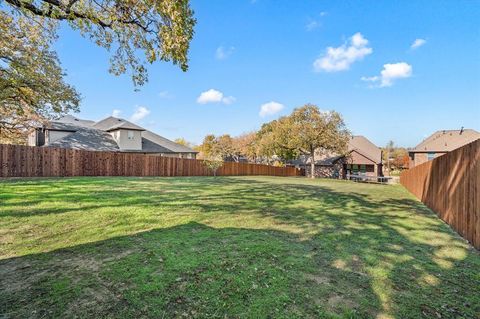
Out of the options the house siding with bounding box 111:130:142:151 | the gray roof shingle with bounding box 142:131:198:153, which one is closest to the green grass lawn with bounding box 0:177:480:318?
the house siding with bounding box 111:130:142:151

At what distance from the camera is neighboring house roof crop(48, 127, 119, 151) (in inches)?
936

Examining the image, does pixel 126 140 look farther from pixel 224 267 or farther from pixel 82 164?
pixel 224 267

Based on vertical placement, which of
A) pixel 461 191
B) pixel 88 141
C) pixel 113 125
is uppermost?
pixel 113 125

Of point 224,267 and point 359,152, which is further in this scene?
point 359,152

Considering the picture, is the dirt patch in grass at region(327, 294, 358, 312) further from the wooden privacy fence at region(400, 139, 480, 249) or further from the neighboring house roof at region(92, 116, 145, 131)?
the neighboring house roof at region(92, 116, 145, 131)

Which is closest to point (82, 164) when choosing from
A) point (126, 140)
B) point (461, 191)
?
point (126, 140)

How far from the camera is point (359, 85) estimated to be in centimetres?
2403

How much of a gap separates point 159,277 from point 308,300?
163 cm

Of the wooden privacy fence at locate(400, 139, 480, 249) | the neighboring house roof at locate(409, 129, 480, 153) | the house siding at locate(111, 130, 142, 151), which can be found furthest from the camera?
the neighboring house roof at locate(409, 129, 480, 153)

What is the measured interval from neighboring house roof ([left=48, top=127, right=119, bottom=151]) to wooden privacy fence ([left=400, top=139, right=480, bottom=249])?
26145 millimetres

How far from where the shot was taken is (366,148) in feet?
131

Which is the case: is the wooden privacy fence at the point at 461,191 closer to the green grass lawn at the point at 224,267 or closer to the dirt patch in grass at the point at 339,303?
the green grass lawn at the point at 224,267

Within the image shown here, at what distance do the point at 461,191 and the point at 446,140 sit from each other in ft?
109

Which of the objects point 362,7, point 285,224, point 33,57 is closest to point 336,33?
point 362,7
